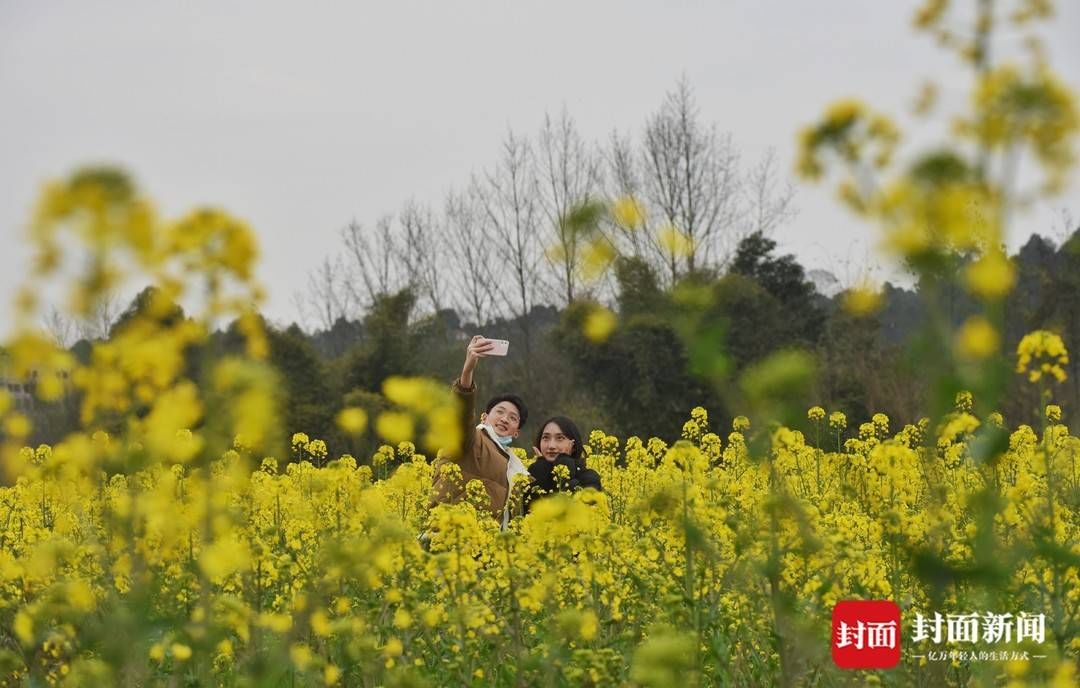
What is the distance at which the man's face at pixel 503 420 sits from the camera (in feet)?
18.1

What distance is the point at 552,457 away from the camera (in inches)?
219

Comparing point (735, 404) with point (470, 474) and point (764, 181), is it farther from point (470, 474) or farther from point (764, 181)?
point (764, 181)

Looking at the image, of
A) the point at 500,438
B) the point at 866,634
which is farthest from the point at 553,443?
the point at 866,634

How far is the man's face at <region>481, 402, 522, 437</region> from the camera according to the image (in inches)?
217

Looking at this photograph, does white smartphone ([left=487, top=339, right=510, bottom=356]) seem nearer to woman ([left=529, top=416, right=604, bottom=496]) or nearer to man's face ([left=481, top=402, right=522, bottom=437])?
woman ([left=529, top=416, right=604, bottom=496])

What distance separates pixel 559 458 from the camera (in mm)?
5512

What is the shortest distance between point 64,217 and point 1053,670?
7.94ft

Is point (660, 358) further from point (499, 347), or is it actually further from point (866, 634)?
point (866, 634)

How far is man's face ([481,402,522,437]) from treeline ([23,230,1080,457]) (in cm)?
785

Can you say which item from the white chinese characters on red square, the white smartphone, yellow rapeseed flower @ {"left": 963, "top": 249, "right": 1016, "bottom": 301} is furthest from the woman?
yellow rapeseed flower @ {"left": 963, "top": 249, "right": 1016, "bottom": 301}

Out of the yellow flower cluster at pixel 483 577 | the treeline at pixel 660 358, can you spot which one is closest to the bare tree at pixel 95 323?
the yellow flower cluster at pixel 483 577

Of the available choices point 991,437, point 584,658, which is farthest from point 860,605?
point 991,437

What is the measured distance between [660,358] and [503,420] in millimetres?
11469

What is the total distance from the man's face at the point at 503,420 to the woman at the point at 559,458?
0.52ft
